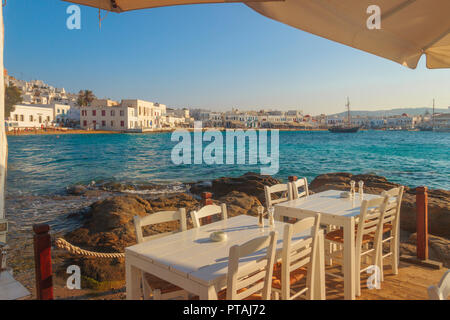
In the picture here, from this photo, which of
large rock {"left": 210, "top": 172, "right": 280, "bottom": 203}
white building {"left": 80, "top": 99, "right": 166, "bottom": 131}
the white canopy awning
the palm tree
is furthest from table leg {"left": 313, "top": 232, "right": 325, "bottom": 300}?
the palm tree

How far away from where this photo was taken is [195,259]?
1.90 meters

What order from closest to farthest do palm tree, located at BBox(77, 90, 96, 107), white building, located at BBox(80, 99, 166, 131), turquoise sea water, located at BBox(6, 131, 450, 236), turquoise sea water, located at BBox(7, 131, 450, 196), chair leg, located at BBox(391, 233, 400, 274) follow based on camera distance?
chair leg, located at BBox(391, 233, 400, 274)
turquoise sea water, located at BBox(6, 131, 450, 236)
turquoise sea water, located at BBox(7, 131, 450, 196)
white building, located at BBox(80, 99, 166, 131)
palm tree, located at BBox(77, 90, 96, 107)

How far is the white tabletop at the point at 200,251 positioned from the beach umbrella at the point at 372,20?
157 cm

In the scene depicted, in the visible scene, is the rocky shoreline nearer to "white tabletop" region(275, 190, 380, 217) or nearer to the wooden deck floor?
the wooden deck floor

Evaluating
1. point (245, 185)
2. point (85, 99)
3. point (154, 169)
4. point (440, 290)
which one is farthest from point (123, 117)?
point (440, 290)

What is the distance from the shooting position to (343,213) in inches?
114

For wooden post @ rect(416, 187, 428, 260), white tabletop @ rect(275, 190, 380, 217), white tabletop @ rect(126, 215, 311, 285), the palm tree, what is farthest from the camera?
the palm tree

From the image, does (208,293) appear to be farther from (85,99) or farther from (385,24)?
(85,99)

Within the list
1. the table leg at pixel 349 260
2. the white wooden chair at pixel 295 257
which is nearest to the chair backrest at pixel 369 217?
the table leg at pixel 349 260

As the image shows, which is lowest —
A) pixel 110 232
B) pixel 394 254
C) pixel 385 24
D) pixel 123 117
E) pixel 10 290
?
pixel 110 232

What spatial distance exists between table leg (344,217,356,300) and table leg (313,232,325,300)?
429 millimetres

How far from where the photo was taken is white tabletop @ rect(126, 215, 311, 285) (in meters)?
1.71

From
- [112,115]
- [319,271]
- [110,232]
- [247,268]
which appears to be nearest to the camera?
[247,268]

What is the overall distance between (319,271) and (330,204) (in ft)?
3.69
